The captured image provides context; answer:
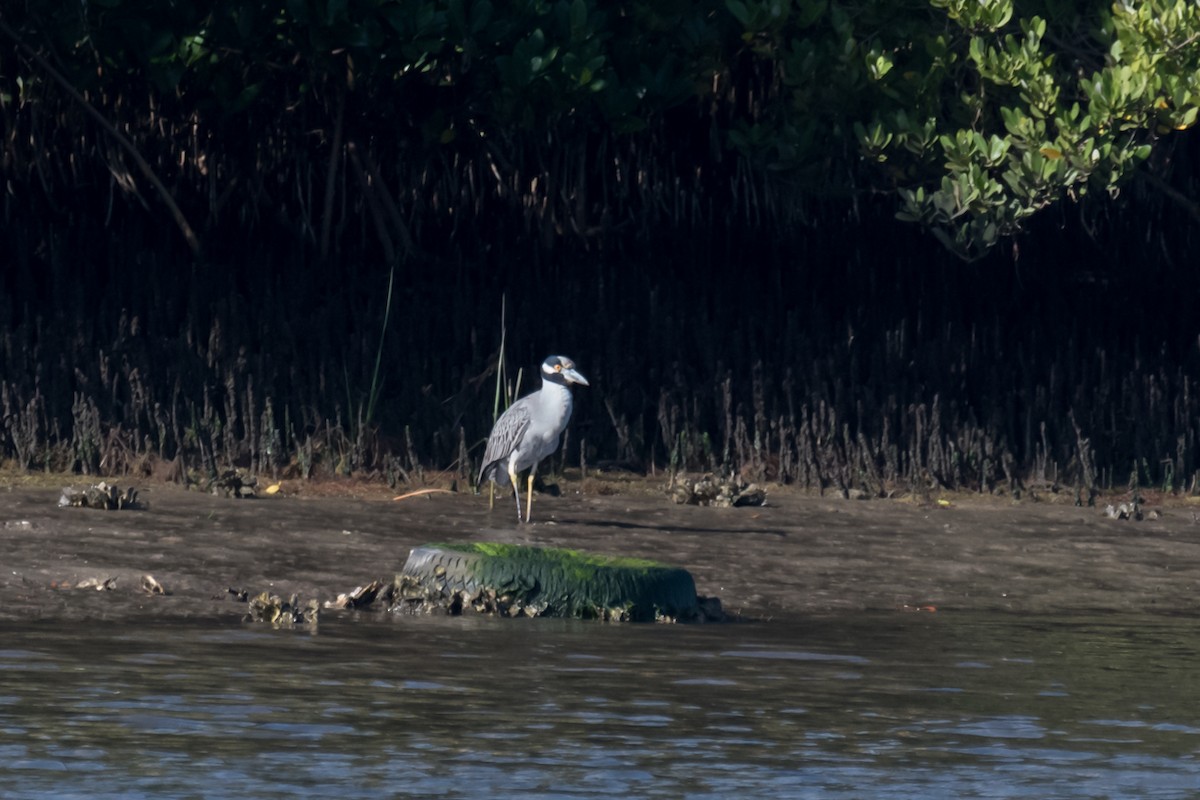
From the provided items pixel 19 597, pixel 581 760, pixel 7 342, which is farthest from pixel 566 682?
pixel 7 342

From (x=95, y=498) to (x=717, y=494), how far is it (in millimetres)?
3643

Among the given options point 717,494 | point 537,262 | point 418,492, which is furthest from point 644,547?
point 537,262

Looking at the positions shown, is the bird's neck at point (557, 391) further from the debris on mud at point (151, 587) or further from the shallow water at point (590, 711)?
the debris on mud at point (151, 587)

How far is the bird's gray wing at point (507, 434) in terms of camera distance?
11930 millimetres

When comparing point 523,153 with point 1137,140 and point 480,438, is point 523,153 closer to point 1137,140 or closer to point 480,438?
point 480,438

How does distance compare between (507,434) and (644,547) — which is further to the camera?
(507,434)

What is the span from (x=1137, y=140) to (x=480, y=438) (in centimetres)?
518

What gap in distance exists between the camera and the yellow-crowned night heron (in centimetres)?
1190

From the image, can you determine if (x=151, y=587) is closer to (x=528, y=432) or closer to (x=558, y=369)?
(x=528, y=432)

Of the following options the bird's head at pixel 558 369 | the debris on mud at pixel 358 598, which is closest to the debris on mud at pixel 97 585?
the debris on mud at pixel 358 598

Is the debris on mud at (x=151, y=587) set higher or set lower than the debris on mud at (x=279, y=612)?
higher

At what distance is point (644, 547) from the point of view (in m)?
11.2

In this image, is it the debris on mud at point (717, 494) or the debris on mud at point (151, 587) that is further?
the debris on mud at point (717, 494)

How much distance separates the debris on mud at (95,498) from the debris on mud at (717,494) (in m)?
3.31
